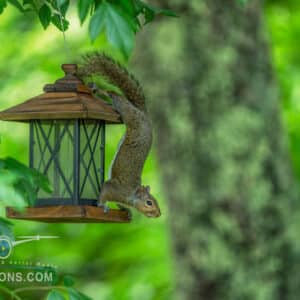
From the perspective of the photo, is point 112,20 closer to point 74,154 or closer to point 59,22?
point 59,22

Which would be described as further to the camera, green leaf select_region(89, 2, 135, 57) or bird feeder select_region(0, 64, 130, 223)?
bird feeder select_region(0, 64, 130, 223)

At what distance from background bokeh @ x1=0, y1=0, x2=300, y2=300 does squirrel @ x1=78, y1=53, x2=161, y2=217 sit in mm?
4030

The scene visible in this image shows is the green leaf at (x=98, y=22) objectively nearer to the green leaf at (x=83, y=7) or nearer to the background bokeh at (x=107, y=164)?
the green leaf at (x=83, y=7)

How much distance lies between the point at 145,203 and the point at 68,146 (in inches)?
12.5

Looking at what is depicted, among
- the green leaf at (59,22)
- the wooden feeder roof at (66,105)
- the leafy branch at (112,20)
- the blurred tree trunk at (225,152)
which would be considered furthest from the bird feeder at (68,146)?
the blurred tree trunk at (225,152)

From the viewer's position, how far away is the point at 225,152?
6.46 meters

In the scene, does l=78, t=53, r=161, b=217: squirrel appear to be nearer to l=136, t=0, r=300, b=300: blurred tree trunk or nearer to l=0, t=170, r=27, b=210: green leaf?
l=0, t=170, r=27, b=210: green leaf

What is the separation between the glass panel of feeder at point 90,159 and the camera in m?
3.12

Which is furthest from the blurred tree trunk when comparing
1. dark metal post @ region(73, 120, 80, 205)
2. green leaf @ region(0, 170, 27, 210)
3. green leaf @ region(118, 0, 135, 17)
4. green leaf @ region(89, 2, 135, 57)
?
green leaf @ region(0, 170, 27, 210)

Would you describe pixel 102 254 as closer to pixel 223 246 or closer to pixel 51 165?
pixel 223 246

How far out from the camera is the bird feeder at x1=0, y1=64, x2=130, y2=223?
2898 millimetres

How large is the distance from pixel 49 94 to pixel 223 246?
365 centimetres

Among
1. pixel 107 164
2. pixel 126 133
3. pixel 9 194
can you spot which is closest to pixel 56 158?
pixel 126 133

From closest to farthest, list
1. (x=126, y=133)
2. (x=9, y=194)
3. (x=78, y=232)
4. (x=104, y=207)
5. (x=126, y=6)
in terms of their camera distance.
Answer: (x=9, y=194)
(x=126, y=6)
(x=104, y=207)
(x=126, y=133)
(x=78, y=232)
